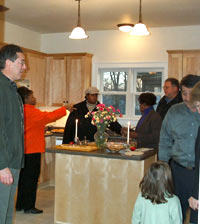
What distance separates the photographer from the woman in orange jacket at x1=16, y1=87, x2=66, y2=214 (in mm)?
4223

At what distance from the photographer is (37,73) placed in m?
6.66

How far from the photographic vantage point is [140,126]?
429 cm

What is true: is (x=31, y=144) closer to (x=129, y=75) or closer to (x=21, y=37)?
(x=129, y=75)

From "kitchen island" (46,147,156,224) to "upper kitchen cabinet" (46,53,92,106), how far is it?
113 inches

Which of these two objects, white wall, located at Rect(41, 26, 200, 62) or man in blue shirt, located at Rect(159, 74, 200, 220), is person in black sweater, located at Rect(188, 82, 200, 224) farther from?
white wall, located at Rect(41, 26, 200, 62)

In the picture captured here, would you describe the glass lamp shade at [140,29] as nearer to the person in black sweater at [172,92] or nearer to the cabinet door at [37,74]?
the person in black sweater at [172,92]

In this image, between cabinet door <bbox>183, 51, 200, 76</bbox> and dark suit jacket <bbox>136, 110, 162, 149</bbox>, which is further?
cabinet door <bbox>183, 51, 200, 76</bbox>

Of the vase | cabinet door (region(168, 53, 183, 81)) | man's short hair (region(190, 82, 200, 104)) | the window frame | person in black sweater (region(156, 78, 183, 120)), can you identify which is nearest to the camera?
man's short hair (region(190, 82, 200, 104))

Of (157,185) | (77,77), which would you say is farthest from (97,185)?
(77,77)

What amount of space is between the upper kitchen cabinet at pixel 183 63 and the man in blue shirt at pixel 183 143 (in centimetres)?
293

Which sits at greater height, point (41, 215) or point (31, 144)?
point (31, 144)

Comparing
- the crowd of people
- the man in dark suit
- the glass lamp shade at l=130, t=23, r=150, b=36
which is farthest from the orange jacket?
the glass lamp shade at l=130, t=23, r=150, b=36

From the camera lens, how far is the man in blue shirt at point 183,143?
2840 millimetres

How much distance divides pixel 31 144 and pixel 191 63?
293cm
